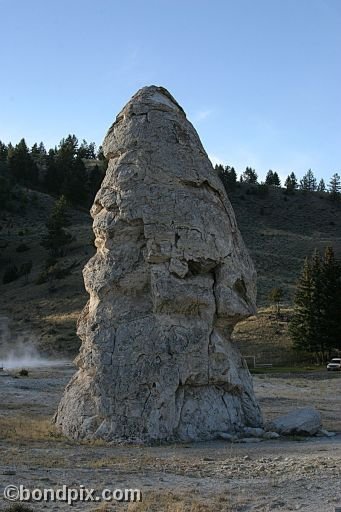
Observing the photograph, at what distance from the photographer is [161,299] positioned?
56.9 ft

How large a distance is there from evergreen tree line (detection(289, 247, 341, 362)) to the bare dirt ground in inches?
1141

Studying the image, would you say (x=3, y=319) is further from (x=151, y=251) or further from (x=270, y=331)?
(x=151, y=251)

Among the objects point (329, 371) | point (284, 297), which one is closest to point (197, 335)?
point (329, 371)

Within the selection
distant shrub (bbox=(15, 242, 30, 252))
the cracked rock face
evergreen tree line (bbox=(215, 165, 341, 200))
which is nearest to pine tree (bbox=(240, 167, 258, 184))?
evergreen tree line (bbox=(215, 165, 341, 200))

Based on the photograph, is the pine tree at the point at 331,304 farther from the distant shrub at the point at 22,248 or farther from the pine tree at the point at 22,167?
the pine tree at the point at 22,167

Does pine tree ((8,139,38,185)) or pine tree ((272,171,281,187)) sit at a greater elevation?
pine tree ((272,171,281,187))

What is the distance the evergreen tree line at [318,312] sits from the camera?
4884 centimetres

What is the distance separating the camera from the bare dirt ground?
9812 mm

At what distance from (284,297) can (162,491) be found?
57440 millimetres

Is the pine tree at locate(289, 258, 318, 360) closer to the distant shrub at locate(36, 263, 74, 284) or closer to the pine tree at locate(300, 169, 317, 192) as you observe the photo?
the distant shrub at locate(36, 263, 74, 284)

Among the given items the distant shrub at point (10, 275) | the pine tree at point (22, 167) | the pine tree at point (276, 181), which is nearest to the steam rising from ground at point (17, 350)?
the distant shrub at point (10, 275)

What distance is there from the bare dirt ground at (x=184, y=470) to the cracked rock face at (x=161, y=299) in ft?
3.32

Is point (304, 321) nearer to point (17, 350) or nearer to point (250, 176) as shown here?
point (17, 350)

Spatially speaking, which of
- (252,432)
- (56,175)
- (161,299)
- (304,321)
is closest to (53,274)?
(304,321)
